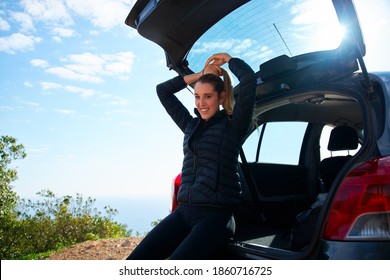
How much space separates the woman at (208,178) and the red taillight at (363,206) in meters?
0.66

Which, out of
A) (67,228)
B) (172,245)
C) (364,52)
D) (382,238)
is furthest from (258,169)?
(67,228)

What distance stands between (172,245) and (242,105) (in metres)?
0.98

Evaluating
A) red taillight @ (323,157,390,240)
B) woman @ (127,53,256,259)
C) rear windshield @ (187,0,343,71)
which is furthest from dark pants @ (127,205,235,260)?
rear windshield @ (187,0,343,71)

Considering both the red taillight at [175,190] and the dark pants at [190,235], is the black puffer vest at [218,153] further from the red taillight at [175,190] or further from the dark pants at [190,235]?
the red taillight at [175,190]

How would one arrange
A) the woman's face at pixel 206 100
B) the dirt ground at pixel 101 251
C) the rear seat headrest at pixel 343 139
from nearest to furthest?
the woman's face at pixel 206 100 < the rear seat headrest at pixel 343 139 < the dirt ground at pixel 101 251

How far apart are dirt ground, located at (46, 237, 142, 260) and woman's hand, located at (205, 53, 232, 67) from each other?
4423 millimetres

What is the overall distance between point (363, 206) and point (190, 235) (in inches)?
37.2

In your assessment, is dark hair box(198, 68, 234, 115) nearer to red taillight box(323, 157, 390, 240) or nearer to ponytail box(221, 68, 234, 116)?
ponytail box(221, 68, 234, 116)

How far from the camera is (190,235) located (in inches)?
85.1

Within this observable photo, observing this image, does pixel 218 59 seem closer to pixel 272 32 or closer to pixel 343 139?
pixel 272 32

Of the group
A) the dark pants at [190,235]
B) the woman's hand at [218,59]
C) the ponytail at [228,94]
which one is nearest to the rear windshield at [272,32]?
the woman's hand at [218,59]

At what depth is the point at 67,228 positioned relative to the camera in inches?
386

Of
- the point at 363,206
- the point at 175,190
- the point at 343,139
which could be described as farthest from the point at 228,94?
the point at 343,139

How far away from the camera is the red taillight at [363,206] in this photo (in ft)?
5.33
